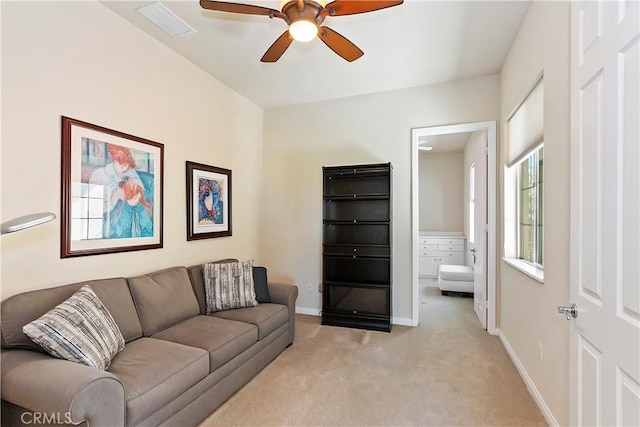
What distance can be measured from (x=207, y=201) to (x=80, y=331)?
196cm

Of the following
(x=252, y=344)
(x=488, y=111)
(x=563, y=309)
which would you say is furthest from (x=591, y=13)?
(x=252, y=344)

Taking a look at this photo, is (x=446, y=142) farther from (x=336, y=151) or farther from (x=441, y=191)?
(x=336, y=151)

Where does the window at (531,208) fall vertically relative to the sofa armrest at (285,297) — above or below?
above

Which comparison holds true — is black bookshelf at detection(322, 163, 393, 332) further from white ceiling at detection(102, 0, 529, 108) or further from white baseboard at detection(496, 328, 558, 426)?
white baseboard at detection(496, 328, 558, 426)

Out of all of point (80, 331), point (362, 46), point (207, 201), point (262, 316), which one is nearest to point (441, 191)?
point (362, 46)

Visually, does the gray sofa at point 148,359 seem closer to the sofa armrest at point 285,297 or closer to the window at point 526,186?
the sofa armrest at point 285,297

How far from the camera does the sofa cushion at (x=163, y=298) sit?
2316mm

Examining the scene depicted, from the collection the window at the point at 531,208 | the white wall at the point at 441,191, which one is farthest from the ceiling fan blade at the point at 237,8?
the white wall at the point at 441,191

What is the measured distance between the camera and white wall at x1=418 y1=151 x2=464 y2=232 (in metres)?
6.91

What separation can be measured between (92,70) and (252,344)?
2414 millimetres

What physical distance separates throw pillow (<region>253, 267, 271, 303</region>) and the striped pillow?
52.1 inches

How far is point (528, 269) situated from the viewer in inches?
98.4

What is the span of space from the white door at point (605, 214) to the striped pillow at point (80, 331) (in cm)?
228

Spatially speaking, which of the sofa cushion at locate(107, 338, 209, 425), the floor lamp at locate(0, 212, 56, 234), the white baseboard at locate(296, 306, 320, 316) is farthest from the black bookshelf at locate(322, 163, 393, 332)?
the floor lamp at locate(0, 212, 56, 234)
